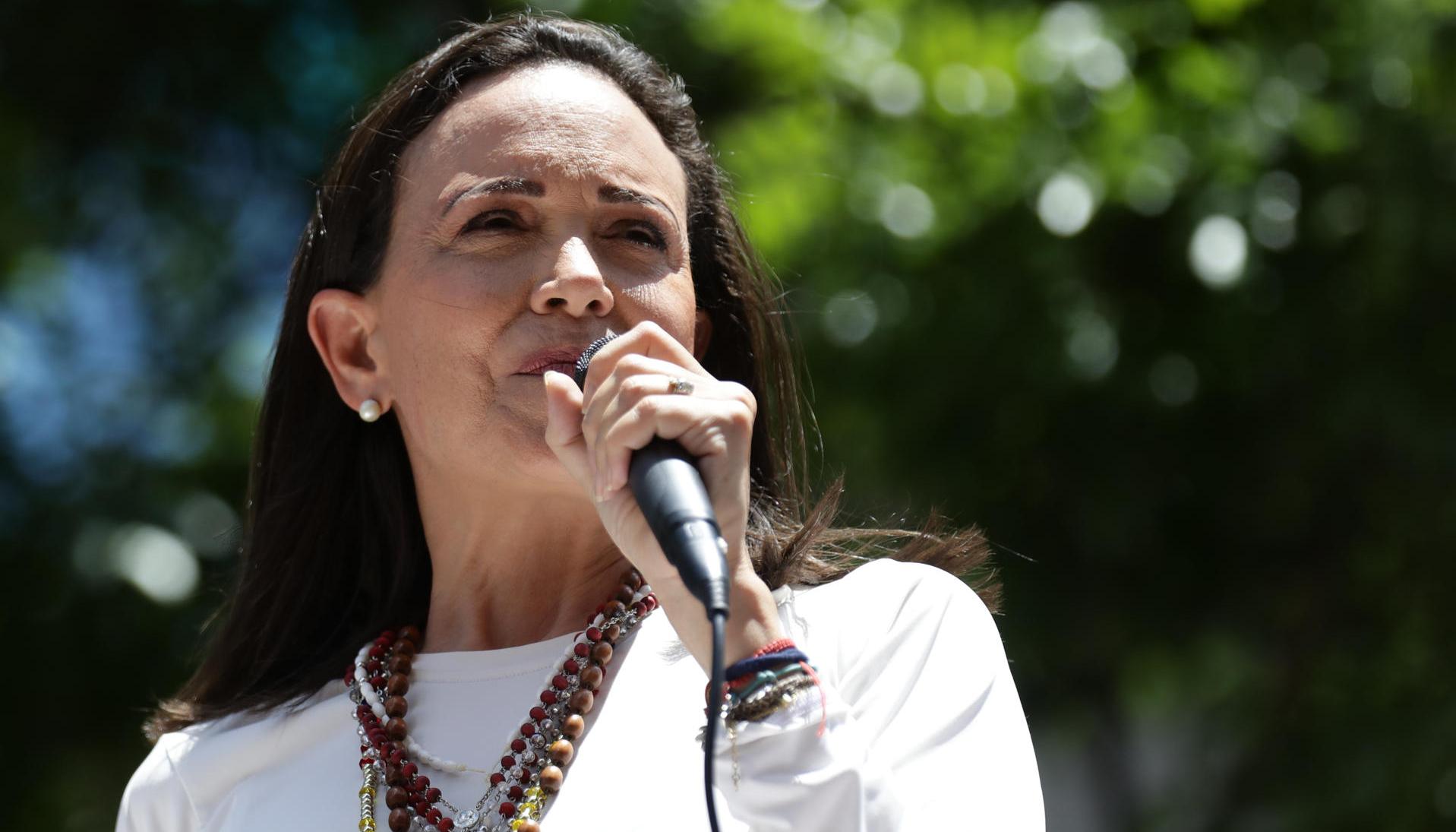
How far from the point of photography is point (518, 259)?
8.24 feet

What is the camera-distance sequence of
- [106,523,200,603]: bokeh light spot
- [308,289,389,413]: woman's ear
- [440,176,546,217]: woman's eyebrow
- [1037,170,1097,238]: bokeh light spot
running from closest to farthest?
[440,176,546,217]: woman's eyebrow → [308,289,389,413]: woman's ear → [1037,170,1097,238]: bokeh light spot → [106,523,200,603]: bokeh light spot

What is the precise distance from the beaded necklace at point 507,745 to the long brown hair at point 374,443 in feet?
0.70

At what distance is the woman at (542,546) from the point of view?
6.72 ft

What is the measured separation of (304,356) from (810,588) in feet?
3.43

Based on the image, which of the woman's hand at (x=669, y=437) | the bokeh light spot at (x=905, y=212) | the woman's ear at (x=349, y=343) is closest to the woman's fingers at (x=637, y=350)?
the woman's hand at (x=669, y=437)

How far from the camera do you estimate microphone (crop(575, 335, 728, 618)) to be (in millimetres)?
1798

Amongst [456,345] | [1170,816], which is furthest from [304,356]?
[1170,816]

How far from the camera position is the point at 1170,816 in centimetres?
562

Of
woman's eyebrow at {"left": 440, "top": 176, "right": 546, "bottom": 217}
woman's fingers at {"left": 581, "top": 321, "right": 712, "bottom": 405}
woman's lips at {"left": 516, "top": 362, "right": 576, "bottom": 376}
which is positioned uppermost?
woman's eyebrow at {"left": 440, "top": 176, "right": 546, "bottom": 217}

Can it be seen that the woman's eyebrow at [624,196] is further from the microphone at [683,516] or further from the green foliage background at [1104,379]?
the green foliage background at [1104,379]

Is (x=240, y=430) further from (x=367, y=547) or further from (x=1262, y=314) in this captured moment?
(x=1262, y=314)

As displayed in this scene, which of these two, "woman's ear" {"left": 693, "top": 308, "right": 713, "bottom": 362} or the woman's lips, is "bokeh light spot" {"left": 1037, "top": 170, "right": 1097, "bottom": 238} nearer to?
"woman's ear" {"left": 693, "top": 308, "right": 713, "bottom": 362}

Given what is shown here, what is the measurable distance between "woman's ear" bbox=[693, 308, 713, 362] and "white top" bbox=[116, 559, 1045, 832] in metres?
0.54

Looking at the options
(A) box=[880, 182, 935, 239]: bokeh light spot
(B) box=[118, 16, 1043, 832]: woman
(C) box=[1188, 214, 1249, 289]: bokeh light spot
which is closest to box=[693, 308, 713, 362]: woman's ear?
(B) box=[118, 16, 1043, 832]: woman
